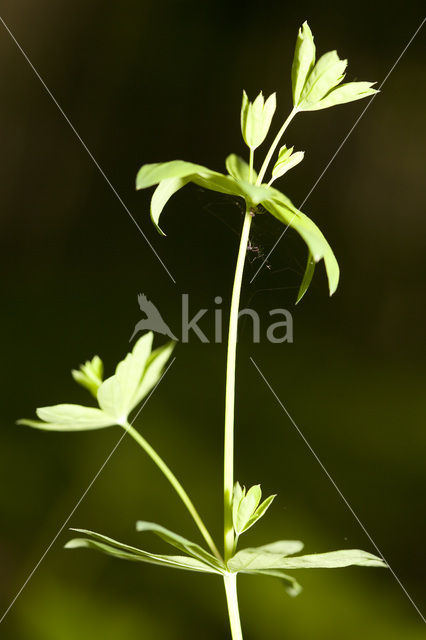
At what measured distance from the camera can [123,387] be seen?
1.01ft

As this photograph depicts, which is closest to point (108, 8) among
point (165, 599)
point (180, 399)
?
point (180, 399)

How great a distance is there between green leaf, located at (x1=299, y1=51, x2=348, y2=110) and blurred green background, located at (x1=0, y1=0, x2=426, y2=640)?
2.10ft

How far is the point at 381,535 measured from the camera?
1022 mm

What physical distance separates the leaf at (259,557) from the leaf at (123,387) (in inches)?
3.7

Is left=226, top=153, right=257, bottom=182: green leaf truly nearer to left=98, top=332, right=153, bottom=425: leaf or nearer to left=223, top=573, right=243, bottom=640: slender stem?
left=98, top=332, right=153, bottom=425: leaf

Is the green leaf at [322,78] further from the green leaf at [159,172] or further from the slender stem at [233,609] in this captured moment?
the slender stem at [233,609]

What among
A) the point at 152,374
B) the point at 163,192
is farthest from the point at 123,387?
the point at 163,192

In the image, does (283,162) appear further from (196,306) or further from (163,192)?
(196,306)

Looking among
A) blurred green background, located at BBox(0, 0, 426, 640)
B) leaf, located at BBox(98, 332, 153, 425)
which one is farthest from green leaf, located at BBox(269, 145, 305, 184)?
blurred green background, located at BBox(0, 0, 426, 640)

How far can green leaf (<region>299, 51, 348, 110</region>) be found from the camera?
13.3 inches

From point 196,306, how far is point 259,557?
34.0 inches

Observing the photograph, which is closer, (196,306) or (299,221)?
(299,221)

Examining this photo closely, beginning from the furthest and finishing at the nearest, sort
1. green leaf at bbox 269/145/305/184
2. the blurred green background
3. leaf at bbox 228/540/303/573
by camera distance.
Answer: the blurred green background < green leaf at bbox 269/145/305/184 < leaf at bbox 228/540/303/573

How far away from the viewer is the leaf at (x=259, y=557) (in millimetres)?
251
